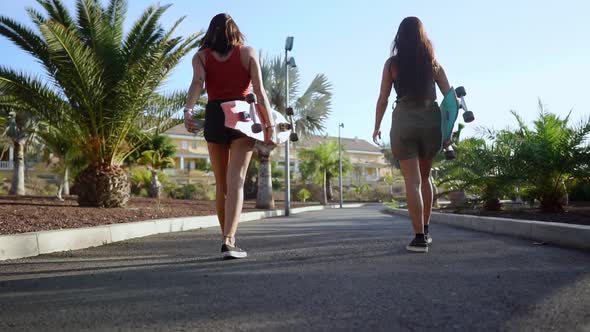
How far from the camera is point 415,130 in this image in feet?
14.6

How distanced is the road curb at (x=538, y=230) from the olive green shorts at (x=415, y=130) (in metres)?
1.47

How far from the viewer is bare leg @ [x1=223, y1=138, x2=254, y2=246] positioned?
4168 mm

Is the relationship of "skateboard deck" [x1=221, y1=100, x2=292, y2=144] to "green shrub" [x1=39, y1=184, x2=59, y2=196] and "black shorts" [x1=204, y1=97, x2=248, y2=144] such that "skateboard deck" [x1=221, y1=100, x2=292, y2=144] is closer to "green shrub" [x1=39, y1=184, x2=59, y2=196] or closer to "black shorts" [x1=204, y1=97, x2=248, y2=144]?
"black shorts" [x1=204, y1=97, x2=248, y2=144]

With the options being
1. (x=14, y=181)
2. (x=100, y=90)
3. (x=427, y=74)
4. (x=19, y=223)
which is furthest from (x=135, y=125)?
(x=14, y=181)

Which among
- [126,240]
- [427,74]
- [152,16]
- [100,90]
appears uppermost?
[152,16]

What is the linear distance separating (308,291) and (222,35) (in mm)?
2396

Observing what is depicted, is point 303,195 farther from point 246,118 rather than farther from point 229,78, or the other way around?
point 246,118

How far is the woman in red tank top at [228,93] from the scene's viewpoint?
165 inches

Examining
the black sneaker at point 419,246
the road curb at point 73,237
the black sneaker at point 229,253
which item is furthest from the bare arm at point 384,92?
the road curb at point 73,237

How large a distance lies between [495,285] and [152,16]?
34.3 feet

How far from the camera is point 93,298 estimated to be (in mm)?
2645

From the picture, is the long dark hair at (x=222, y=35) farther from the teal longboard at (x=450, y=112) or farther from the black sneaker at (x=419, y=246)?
the black sneaker at (x=419, y=246)

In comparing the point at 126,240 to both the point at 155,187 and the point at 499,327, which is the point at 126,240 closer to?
the point at 499,327

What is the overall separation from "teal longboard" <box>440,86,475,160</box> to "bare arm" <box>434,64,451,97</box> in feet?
0.37
